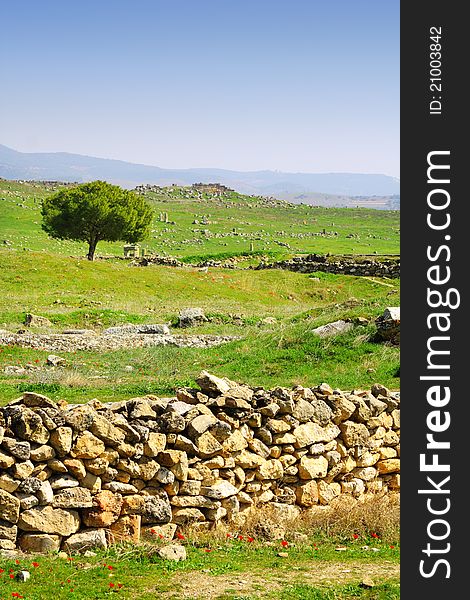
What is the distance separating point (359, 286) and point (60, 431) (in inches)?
1575

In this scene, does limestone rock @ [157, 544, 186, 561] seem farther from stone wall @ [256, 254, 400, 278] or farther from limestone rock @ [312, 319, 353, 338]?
stone wall @ [256, 254, 400, 278]

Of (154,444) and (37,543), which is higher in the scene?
(154,444)

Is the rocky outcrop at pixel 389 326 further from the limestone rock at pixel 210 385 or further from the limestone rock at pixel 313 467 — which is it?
the limestone rock at pixel 210 385

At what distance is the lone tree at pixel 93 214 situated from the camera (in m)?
56.2

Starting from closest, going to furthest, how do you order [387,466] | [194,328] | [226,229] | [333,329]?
[387,466] < [333,329] < [194,328] < [226,229]

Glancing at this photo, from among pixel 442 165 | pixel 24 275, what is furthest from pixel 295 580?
pixel 24 275

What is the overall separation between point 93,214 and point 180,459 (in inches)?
1861

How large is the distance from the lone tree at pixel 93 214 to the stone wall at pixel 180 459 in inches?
1793

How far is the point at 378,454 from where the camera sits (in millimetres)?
12719

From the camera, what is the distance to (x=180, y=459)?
34.6 feet

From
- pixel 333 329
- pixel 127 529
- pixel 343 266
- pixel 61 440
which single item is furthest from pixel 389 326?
pixel 343 266

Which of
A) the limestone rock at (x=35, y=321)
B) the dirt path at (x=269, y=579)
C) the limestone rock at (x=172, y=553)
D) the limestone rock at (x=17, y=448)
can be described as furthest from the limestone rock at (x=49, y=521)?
the limestone rock at (x=35, y=321)

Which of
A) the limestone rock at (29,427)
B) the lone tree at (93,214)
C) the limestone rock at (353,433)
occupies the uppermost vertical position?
the lone tree at (93,214)

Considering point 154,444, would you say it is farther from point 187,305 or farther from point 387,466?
point 187,305
